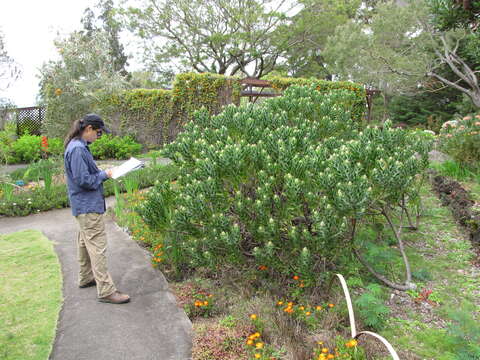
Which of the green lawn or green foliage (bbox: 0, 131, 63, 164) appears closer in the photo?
the green lawn

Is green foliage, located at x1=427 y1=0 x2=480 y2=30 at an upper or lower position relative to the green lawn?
upper

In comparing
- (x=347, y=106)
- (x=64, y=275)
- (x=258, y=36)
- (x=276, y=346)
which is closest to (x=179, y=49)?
(x=258, y=36)

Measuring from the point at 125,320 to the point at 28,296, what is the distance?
1193 millimetres

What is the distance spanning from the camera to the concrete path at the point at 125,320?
2842 mm

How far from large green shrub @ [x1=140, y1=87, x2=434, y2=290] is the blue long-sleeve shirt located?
0.60 m

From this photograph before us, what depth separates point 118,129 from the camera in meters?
→ 14.7

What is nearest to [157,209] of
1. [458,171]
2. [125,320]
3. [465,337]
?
[125,320]

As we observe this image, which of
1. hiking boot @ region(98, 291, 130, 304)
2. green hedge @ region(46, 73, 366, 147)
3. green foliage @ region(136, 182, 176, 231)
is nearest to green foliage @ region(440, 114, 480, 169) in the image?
green hedge @ region(46, 73, 366, 147)

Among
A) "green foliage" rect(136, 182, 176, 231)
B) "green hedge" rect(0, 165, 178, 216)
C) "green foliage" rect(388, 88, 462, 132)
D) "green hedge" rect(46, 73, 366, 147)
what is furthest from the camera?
"green foliage" rect(388, 88, 462, 132)

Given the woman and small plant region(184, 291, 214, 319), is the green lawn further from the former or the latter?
small plant region(184, 291, 214, 319)

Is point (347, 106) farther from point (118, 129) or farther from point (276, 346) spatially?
point (118, 129)

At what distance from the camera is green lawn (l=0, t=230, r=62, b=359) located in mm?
2941

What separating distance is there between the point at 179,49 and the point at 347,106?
66.2ft

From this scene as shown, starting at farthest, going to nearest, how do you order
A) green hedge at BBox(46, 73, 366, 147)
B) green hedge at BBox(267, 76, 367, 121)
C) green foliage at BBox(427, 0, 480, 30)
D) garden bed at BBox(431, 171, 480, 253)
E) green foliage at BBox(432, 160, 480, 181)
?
green hedge at BBox(267, 76, 367, 121) < green hedge at BBox(46, 73, 366, 147) < green foliage at BBox(432, 160, 480, 181) < garden bed at BBox(431, 171, 480, 253) < green foliage at BBox(427, 0, 480, 30)
